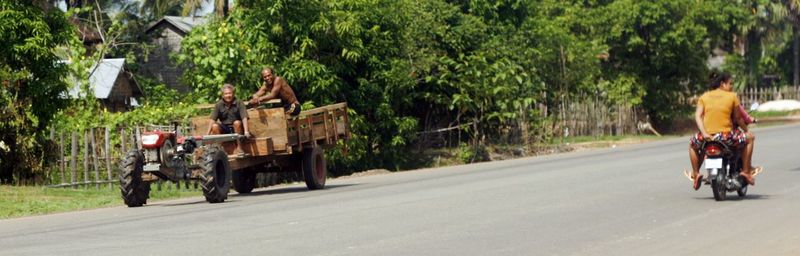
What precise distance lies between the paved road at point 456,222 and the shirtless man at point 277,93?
1.33 meters

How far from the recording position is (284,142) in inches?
808

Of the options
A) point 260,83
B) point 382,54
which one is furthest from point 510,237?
point 382,54

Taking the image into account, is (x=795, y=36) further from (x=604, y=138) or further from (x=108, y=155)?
(x=108, y=155)

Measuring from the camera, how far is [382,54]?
3006 cm

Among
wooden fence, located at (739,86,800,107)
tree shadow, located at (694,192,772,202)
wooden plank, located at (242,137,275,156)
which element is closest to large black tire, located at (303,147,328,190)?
wooden plank, located at (242,137,275,156)

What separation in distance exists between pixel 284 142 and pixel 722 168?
23.1 ft

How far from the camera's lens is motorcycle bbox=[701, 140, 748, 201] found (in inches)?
628

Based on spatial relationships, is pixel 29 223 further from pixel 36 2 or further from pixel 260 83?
pixel 260 83

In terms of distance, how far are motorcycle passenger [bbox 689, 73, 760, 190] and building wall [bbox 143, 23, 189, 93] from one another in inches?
1618

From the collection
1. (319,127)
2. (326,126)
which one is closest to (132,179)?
(319,127)

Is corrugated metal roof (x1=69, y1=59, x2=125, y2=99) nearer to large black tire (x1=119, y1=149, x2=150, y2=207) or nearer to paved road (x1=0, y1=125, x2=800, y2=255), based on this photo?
paved road (x1=0, y1=125, x2=800, y2=255)

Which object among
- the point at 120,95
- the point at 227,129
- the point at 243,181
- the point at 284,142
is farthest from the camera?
the point at 120,95

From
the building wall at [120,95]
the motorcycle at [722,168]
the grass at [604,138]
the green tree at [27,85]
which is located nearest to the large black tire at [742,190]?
the motorcycle at [722,168]

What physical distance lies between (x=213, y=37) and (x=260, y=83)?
149cm
